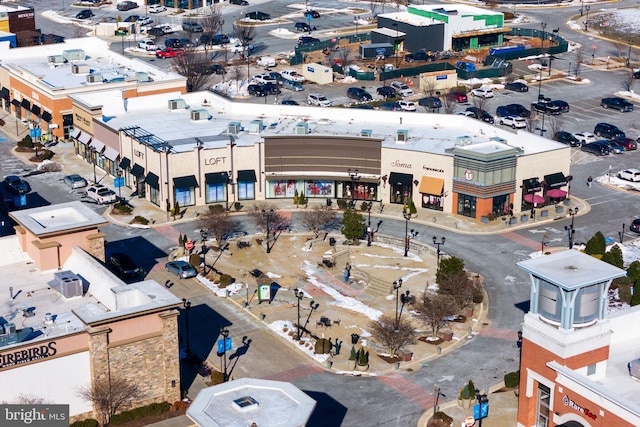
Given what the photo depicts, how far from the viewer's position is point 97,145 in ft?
398

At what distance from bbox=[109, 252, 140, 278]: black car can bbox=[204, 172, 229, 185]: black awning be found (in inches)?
694

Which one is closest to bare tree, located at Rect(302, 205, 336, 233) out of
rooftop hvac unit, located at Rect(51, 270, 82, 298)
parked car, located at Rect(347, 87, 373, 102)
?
rooftop hvac unit, located at Rect(51, 270, 82, 298)

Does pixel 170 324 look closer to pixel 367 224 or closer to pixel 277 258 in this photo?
pixel 277 258

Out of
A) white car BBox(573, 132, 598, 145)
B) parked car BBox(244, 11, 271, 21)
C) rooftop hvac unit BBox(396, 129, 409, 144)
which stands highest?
parked car BBox(244, 11, 271, 21)

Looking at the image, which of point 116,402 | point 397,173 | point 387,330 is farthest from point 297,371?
point 397,173

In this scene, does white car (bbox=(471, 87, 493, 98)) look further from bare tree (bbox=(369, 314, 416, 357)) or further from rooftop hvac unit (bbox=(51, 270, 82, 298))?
rooftop hvac unit (bbox=(51, 270, 82, 298))

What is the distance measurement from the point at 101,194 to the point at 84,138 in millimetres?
14415

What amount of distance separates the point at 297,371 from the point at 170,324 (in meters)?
11.2

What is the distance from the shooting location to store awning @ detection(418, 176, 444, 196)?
4318 inches

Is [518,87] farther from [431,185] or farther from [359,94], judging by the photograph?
[431,185]

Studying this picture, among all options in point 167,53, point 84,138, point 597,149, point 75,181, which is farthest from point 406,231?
point 167,53

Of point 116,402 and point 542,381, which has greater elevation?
point 542,381

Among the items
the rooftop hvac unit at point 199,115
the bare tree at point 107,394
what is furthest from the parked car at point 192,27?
the bare tree at point 107,394

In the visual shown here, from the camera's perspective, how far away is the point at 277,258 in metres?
99.2
